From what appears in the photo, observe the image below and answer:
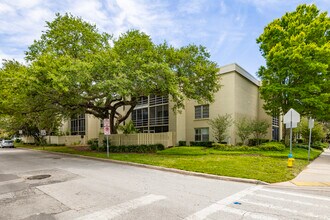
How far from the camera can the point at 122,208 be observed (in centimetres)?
549

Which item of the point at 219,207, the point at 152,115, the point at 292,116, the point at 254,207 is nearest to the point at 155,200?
the point at 219,207

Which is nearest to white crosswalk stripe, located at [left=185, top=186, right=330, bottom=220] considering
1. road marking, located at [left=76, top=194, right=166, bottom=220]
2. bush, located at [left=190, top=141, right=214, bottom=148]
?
road marking, located at [left=76, top=194, right=166, bottom=220]

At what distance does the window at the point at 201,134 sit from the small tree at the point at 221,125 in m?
1.57

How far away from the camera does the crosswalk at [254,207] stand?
4980 mm

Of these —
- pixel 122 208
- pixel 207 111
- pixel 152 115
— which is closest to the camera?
pixel 122 208

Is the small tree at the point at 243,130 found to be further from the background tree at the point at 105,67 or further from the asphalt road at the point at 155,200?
the asphalt road at the point at 155,200

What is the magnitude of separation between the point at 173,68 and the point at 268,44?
464 inches

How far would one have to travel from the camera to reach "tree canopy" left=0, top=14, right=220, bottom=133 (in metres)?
13.5

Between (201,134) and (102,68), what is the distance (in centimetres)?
1554

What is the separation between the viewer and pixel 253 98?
95.4 feet

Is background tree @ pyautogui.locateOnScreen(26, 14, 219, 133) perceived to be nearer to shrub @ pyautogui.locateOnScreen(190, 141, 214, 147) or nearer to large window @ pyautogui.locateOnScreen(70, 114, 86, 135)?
shrub @ pyautogui.locateOnScreen(190, 141, 214, 147)

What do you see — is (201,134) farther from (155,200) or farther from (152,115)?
(155,200)

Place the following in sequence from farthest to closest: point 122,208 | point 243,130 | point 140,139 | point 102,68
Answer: point 140,139, point 243,130, point 102,68, point 122,208

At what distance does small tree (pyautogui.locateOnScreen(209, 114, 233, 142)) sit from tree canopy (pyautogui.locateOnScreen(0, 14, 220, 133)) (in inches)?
153
